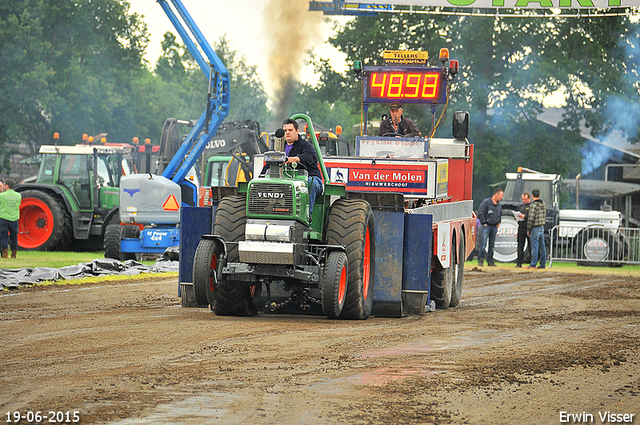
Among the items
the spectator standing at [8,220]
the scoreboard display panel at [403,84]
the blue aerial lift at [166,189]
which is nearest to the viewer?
the scoreboard display panel at [403,84]

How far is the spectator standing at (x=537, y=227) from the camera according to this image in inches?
912

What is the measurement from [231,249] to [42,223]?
1491 cm

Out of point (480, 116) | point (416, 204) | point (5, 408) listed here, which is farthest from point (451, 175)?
point (480, 116)

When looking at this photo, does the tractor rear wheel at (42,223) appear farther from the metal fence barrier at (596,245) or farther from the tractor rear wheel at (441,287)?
the tractor rear wheel at (441,287)

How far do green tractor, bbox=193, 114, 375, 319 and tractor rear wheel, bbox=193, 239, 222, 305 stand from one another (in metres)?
0.01

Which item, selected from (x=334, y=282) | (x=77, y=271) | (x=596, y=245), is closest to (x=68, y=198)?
(x=77, y=271)

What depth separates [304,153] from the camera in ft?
34.1

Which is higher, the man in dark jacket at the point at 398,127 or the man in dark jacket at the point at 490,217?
the man in dark jacket at the point at 398,127

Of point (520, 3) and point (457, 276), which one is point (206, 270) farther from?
point (520, 3)

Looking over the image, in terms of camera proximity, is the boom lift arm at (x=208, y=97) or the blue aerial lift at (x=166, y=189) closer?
the blue aerial lift at (x=166, y=189)

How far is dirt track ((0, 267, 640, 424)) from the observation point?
5.75 m

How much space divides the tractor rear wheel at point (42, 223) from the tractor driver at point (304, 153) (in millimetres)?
14088

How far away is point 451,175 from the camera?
14734 millimetres

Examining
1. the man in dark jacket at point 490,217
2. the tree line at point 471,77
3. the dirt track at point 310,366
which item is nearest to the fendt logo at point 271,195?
the dirt track at point 310,366
